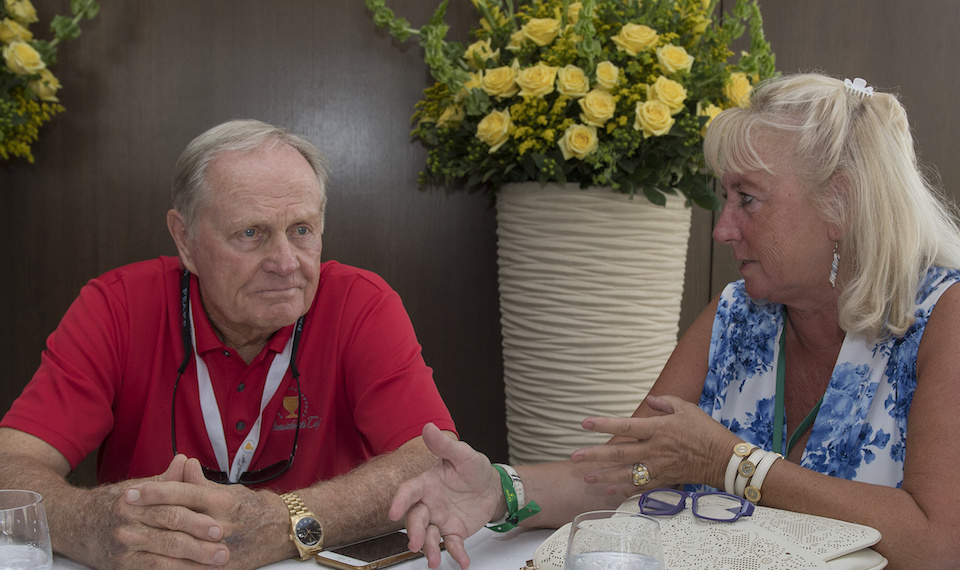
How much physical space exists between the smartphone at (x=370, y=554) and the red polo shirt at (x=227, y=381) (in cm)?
50

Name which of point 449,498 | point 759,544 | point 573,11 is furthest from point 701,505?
point 573,11

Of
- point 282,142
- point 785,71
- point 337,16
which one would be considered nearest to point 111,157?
point 337,16

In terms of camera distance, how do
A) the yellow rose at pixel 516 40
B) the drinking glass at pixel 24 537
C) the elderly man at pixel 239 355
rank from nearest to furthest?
the drinking glass at pixel 24 537, the elderly man at pixel 239 355, the yellow rose at pixel 516 40

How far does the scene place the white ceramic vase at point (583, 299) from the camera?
2.51m

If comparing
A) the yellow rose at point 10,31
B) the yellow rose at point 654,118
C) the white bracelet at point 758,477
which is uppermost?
the yellow rose at point 10,31

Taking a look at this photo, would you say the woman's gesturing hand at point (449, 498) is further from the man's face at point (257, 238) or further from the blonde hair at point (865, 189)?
the blonde hair at point (865, 189)

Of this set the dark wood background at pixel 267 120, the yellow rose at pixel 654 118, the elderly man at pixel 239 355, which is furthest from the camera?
the dark wood background at pixel 267 120

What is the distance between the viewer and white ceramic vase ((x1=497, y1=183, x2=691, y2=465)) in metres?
2.51

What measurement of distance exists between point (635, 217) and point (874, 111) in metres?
0.98

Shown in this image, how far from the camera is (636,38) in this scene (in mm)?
2355

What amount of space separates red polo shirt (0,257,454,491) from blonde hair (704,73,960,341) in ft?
2.77

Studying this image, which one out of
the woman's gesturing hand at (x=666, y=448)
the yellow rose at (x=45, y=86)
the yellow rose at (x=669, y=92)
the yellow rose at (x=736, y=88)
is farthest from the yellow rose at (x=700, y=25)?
the yellow rose at (x=45, y=86)

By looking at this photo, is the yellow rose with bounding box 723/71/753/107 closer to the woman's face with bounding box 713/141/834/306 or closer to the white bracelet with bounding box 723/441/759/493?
the woman's face with bounding box 713/141/834/306

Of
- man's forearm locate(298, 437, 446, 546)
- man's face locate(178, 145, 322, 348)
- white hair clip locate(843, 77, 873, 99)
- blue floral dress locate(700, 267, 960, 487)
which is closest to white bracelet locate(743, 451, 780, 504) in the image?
blue floral dress locate(700, 267, 960, 487)
